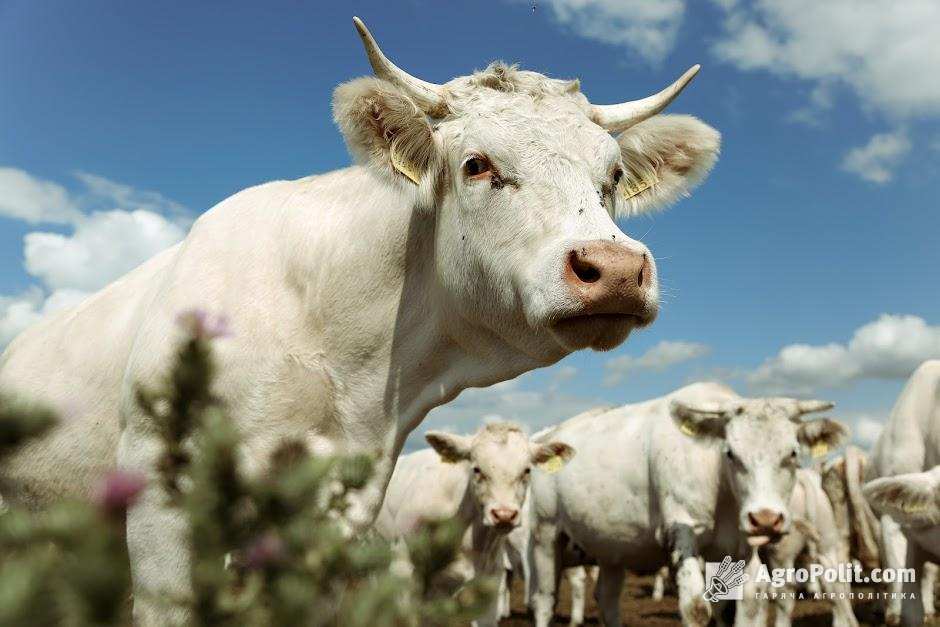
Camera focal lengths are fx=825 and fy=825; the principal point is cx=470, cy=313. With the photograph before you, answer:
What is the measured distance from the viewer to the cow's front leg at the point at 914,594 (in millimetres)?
8742

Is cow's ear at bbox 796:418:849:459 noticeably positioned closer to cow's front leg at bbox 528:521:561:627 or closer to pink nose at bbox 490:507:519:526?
pink nose at bbox 490:507:519:526

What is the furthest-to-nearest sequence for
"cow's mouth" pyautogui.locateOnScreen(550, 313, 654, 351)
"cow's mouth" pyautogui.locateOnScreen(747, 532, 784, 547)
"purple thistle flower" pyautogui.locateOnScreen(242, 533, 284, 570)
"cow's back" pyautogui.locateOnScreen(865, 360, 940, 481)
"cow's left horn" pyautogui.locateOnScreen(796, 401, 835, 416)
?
"cow's back" pyautogui.locateOnScreen(865, 360, 940, 481), "cow's left horn" pyautogui.locateOnScreen(796, 401, 835, 416), "cow's mouth" pyautogui.locateOnScreen(747, 532, 784, 547), "cow's mouth" pyautogui.locateOnScreen(550, 313, 654, 351), "purple thistle flower" pyautogui.locateOnScreen(242, 533, 284, 570)

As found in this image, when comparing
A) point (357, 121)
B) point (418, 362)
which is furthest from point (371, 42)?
point (418, 362)

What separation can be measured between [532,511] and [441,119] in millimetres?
9523

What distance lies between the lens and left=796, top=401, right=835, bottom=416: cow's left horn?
30.5ft

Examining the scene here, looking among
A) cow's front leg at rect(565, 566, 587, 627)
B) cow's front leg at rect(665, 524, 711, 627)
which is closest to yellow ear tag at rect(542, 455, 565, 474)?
cow's front leg at rect(665, 524, 711, 627)

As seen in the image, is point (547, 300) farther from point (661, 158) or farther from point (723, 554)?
point (723, 554)

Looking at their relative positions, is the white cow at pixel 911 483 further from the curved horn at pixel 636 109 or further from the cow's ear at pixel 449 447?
the curved horn at pixel 636 109

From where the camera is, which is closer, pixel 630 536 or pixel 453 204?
pixel 453 204

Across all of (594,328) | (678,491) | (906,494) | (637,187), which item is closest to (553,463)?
(678,491)

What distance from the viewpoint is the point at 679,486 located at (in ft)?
30.0

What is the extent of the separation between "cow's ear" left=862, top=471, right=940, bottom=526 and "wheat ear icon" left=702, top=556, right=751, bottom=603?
1.90 metres

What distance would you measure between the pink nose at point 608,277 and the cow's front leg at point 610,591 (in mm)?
9537

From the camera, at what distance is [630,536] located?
10039mm
